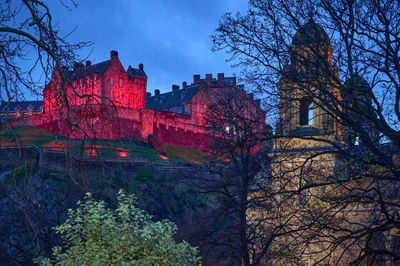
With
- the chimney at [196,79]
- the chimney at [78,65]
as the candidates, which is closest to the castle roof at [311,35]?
the chimney at [78,65]

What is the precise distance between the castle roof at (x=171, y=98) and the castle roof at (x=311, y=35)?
222ft

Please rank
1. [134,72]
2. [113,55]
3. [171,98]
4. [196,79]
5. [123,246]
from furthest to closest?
[196,79], [171,98], [134,72], [113,55], [123,246]

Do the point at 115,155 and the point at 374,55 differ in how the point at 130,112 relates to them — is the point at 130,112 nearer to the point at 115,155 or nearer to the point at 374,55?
the point at 115,155

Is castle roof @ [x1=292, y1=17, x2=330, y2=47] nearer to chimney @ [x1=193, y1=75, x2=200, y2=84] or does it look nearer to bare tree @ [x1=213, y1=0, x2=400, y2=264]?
bare tree @ [x1=213, y1=0, x2=400, y2=264]

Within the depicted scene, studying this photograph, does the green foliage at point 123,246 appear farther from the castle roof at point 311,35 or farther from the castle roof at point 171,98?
the castle roof at point 171,98

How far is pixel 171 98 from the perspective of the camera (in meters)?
84.9

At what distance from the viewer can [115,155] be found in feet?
201

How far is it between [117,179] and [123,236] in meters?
51.4

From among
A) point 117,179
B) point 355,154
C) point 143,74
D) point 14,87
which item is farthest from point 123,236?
point 143,74

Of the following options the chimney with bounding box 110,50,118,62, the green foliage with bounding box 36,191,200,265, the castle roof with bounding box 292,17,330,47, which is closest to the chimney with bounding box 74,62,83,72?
the green foliage with bounding box 36,191,200,265

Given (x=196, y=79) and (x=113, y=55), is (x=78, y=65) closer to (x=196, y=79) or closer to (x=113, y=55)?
(x=113, y=55)

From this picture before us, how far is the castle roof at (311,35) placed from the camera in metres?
10.7

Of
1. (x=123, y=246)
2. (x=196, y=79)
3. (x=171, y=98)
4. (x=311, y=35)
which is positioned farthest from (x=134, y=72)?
(x=123, y=246)

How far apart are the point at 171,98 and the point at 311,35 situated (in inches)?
2912
